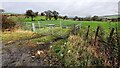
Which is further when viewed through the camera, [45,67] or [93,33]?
[93,33]

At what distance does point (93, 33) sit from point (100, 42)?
1.04 metres

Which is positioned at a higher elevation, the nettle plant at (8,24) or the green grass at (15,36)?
the nettle plant at (8,24)

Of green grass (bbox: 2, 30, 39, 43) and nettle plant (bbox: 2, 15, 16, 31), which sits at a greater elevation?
nettle plant (bbox: 2, 15, 16, 31)

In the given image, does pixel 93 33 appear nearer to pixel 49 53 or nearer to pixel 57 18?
pixel 49 53

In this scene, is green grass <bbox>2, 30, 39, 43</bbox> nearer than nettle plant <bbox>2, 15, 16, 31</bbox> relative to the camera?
Yes

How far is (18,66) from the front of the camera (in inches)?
380

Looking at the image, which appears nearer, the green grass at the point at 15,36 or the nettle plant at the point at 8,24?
the green grass at the point at 15,36

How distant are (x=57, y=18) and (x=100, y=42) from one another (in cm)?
1303

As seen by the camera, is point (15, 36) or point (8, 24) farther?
point (8, 24)

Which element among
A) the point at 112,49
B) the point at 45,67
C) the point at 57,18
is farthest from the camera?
the point at 57,18

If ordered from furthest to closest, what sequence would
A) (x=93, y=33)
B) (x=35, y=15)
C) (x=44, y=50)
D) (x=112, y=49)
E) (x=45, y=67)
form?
(x=35, y=15)
(x=93, y=33)
(x=44, y=50)
(x=112, y=49)
(x=45, y=67)

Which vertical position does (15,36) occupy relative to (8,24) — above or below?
below

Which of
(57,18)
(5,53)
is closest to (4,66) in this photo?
(5,53)

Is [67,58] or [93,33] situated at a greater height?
[93,33]
